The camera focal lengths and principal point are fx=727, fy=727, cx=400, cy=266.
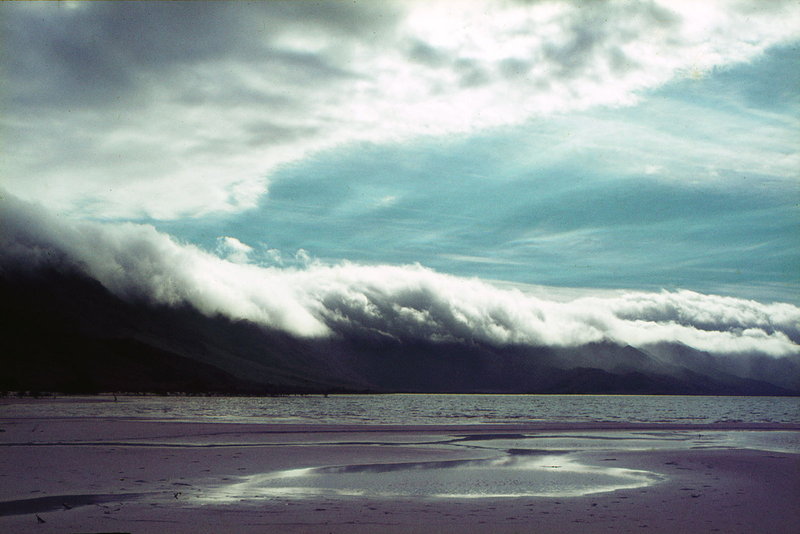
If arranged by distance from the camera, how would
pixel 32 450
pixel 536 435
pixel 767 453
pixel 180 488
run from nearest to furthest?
pixel 180 488 < pixel 32 450 < pixel 767 453 < pixel 536 435

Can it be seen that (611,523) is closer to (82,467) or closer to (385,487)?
(385,487)

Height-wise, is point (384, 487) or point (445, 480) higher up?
point (384, 487)

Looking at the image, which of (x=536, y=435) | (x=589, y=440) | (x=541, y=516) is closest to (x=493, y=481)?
(x=541, y=516)

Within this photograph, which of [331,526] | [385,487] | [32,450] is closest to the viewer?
[331,526]

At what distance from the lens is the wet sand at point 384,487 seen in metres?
20.8

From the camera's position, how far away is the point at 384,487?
94.9ft

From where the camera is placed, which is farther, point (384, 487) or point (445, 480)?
point (445, 480)

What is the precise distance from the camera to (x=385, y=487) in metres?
28.9

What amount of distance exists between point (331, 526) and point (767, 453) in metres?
38.9

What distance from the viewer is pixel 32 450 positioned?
41500mm

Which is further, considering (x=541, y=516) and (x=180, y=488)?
(x=180, y=488)

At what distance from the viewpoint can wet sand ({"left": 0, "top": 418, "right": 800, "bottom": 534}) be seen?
2083cm

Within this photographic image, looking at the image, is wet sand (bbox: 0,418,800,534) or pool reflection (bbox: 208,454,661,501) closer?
wet sand (bbox: 0,418,800,534)

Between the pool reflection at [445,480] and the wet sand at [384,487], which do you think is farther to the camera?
the pool reflection at [445,480]
